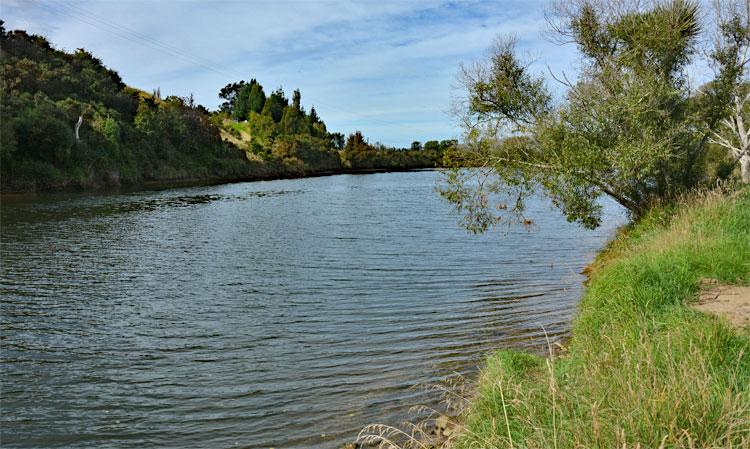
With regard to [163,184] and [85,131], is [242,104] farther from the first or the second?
[85,131]

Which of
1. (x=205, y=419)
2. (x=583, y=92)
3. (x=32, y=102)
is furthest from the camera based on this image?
Result: (x=32, y=102)

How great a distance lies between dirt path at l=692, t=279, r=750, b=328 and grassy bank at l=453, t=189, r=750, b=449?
21 cm

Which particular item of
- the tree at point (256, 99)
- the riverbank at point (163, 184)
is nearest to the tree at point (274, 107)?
the tree at point (256, 99)

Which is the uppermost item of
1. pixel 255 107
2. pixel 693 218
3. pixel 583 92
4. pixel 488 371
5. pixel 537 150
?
pixel 255 107

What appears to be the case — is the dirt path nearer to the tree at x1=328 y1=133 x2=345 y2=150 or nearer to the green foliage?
the green foliage

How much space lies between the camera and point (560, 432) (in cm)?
407

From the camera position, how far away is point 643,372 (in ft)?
15.9

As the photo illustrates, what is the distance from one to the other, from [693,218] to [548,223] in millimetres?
16469

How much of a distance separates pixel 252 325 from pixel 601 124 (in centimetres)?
1139

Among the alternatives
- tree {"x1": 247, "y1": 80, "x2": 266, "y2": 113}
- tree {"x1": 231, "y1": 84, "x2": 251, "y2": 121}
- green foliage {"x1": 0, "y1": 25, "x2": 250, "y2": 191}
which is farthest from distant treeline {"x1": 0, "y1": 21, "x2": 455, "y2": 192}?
tree {"x1": 231, "y1": 84, "x2": 251, "y2": 121}

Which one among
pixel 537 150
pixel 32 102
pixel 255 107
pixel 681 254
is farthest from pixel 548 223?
pixel 255 107

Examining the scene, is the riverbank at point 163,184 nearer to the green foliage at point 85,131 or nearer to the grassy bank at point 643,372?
the green foliage at point 85,131

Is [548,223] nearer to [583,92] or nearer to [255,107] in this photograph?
[583,92]

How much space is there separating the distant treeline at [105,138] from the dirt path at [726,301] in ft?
37.8
